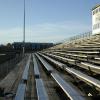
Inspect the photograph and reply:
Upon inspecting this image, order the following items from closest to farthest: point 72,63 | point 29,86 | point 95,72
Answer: point 95,72
point 29,86
point 72,63

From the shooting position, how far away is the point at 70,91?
15.4ft

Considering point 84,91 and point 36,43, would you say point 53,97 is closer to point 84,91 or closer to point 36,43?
point 84,91

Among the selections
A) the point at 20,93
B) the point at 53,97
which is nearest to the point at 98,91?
the point at 53,97

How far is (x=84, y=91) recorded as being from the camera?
205 inches

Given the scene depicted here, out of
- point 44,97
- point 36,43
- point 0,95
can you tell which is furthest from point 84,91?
point 36,43

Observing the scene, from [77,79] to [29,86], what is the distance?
38.4 inches

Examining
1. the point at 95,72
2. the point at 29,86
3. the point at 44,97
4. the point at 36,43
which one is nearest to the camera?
the point at 44,97

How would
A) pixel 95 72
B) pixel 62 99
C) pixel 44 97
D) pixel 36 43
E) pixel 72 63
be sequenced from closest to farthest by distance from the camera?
pixel 44 97, pixel 62 99, pixel 95 72, pixel 72 63, pixel 36 43

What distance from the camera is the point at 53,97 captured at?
5105 mm

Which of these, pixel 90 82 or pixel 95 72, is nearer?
pixel 90 82

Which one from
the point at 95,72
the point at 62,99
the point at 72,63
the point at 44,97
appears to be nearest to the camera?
→ the point at 44,97

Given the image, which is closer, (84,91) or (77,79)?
(84,91)

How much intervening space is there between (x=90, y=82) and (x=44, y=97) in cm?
85

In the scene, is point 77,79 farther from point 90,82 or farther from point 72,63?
point 72,63
